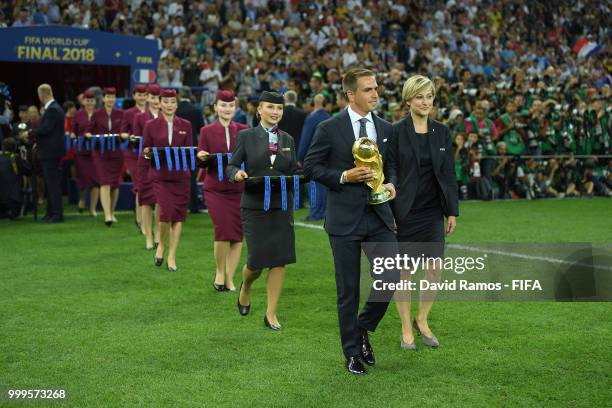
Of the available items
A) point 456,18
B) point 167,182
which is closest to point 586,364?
point 167,182

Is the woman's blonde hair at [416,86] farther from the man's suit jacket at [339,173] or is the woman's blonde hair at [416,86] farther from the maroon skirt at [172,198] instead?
the maroon skirt at [172,198]

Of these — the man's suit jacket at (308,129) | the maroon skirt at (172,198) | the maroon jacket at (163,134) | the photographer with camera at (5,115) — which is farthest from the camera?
the photographer with camera at (5,115)

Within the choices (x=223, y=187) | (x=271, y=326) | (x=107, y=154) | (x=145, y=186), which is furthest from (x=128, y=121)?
(x=271, y=326)

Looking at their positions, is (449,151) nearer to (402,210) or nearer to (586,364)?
(402,210)

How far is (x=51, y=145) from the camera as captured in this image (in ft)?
49.9

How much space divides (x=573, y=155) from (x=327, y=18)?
319 inches

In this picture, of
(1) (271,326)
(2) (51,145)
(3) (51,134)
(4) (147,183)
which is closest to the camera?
(1) (271,326)

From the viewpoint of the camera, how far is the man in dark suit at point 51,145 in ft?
49.1

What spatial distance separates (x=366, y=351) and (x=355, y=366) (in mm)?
286

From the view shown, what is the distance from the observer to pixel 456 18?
96.3 feet

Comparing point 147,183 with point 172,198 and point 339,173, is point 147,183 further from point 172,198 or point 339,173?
point 339,173

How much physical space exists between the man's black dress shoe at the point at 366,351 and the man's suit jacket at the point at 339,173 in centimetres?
82

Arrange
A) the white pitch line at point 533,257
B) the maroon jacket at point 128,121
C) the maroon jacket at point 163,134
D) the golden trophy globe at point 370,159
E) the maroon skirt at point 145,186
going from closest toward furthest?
the golden trophy globe at point 370,159, the white pitch line at point 533,257, the maroon jacket at point 163,134, the maroon skirt at point 145,186, the maroon jacket at point 128,121

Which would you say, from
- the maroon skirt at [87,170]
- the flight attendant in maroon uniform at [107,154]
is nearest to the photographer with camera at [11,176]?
the maroon skirt at [87,170]
